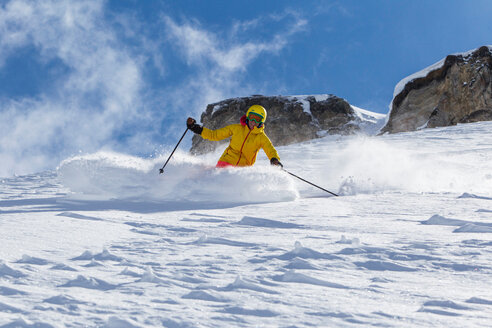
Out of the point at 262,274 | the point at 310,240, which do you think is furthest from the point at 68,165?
the point at 262,274

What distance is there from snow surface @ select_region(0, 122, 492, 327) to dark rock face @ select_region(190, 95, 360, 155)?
4046 cm

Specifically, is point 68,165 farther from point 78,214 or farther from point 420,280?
point 420,280

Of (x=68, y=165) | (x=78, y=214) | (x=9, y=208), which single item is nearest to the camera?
(x=78, y=214)

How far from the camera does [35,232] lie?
348cm

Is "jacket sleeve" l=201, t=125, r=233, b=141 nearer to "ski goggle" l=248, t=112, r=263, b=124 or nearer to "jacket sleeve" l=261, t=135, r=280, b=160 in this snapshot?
"ski goggle" l=248, t=112, r=263, b=124

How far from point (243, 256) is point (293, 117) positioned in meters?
46.7

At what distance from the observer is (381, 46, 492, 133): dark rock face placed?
31.4 m

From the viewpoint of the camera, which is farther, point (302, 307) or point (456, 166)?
point (456, 166)

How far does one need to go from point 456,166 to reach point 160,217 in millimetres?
6803

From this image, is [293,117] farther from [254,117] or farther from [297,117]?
[254,117]

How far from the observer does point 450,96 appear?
107 feet

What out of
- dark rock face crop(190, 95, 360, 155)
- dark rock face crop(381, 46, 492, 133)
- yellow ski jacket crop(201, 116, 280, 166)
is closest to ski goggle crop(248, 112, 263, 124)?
yellow ski jacket crop(201, 116, 280, 166)

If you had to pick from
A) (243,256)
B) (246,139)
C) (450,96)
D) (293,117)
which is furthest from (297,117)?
(243,256)

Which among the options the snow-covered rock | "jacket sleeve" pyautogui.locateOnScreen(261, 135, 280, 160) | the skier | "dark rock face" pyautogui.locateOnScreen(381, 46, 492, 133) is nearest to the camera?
"jacket sleeve" pyautogui.locateOnScreen(261, 135, 280, 160)
